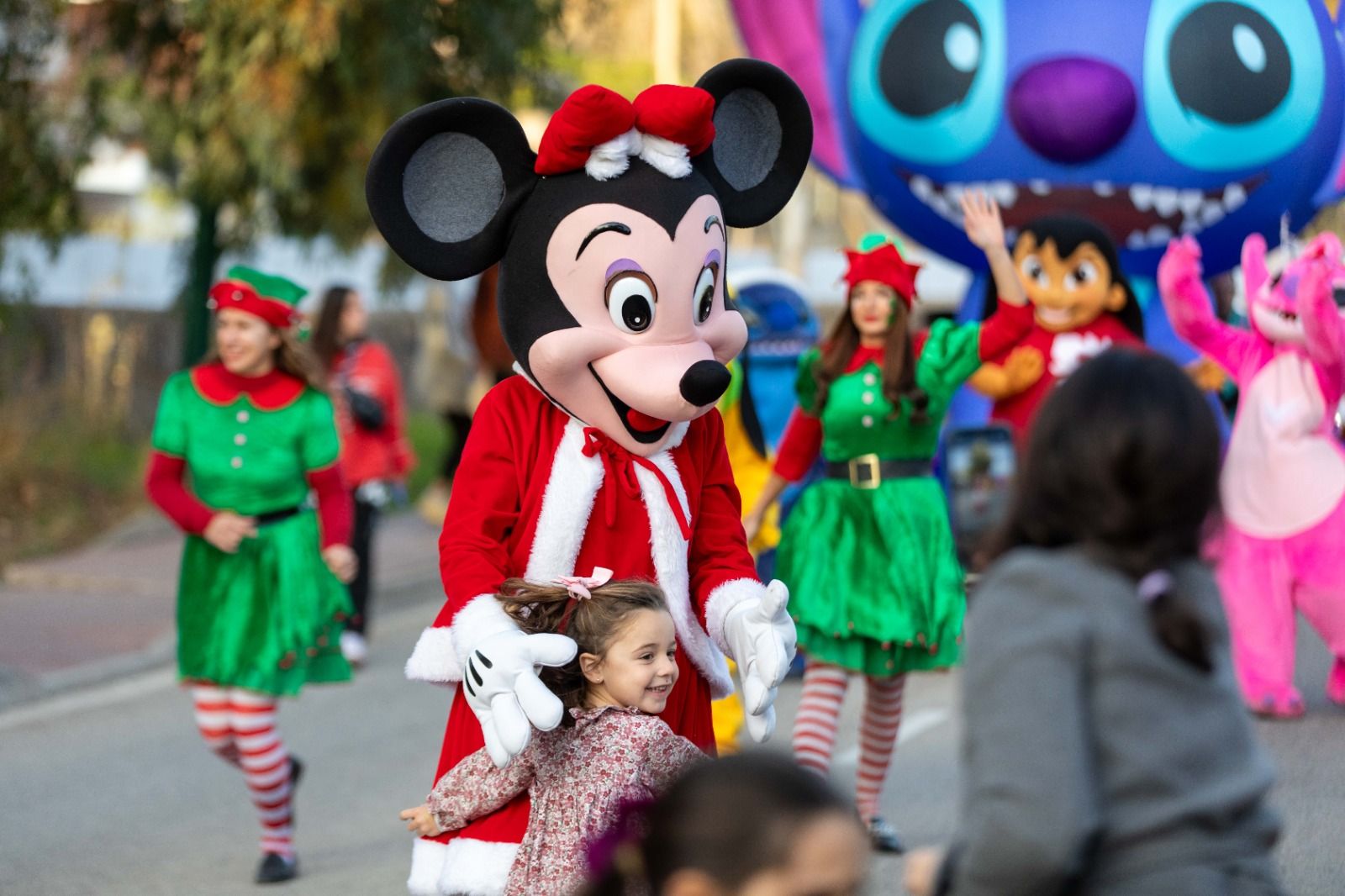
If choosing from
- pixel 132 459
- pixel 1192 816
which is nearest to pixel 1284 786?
pixel 1192 816

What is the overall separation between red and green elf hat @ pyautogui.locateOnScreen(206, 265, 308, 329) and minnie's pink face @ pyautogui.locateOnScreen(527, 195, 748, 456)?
213 centimetres

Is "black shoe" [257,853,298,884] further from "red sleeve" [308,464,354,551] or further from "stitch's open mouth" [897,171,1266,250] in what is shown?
"stitch's open mouth" [897,171,1266,250]

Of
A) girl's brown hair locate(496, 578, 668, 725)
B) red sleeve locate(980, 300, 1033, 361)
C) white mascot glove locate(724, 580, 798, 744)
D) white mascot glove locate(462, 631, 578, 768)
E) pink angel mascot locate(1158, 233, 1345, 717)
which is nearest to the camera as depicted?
white mascot glove locate(462, 631, 578, 768)

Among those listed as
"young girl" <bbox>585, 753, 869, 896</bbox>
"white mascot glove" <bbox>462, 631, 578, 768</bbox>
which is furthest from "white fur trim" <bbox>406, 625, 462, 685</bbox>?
"young girl" <bbox>585, 753, 869, 896</bbox>

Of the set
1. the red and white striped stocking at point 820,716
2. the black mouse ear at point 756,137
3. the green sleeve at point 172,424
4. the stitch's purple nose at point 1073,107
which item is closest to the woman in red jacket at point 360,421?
the green sleeve at point 172,424

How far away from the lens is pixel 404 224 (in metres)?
4.07

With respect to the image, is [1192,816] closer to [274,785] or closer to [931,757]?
[274,785]

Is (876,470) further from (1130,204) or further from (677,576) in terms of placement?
(1130,204)

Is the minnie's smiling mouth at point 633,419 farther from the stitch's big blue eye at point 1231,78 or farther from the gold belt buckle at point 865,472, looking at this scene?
the stitch's big blue eye at point 1231,78

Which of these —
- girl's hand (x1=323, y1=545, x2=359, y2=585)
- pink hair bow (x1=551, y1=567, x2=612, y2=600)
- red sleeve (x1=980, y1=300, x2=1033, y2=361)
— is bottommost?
girl's hand (x1=323, y1=545, x2=359, y2=585)

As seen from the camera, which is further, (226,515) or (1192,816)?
(226,515)

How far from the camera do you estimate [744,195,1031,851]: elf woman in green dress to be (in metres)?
5.70

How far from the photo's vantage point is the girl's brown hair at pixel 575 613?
11.4 ft

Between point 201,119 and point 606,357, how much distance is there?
8.40 m
